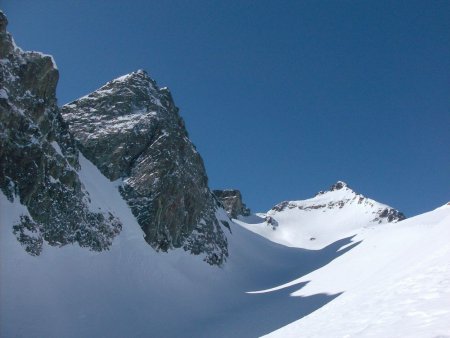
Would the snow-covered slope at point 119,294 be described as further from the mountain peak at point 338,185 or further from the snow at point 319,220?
the mountain peak at point 338,185

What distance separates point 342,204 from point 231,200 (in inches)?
2236

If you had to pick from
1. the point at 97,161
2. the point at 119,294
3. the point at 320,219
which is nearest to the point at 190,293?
the point at 119,294

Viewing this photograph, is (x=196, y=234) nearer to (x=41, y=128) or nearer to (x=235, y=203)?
(x=41, y=128)

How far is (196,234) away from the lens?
48.2 metres

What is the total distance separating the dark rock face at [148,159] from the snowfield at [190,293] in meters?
2.00

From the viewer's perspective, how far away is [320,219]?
138 meters

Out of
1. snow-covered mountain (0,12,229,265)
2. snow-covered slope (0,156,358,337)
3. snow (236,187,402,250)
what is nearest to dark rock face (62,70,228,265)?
snow-covered mountain (0,12,229,265)

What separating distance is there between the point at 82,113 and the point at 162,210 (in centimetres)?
1747

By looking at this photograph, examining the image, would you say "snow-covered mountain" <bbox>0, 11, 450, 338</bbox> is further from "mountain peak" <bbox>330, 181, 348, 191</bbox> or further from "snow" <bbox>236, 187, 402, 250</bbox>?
"mountain peak" <bbox>330, 181, 348, 191</bbox>

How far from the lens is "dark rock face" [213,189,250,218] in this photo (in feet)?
369

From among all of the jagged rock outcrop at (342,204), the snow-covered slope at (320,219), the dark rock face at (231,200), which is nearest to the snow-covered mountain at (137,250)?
the dark rock face at (231,200)

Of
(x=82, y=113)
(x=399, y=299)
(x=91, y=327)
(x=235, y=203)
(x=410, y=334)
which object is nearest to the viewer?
(x=410, y=334)

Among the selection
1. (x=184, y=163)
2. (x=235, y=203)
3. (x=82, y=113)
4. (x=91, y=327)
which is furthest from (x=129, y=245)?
(x=235, y=203)

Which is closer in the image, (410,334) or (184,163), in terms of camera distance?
(410,334)
